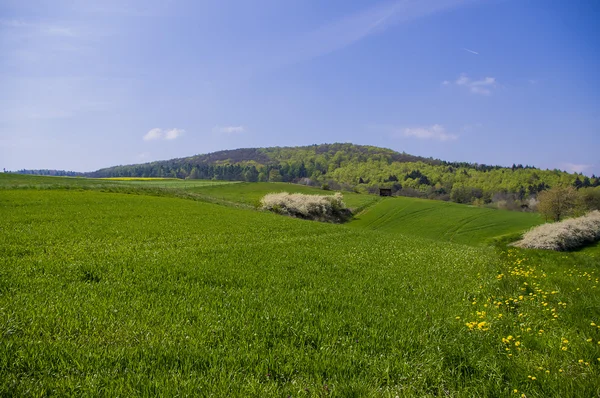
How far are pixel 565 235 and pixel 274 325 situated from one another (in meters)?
58.5

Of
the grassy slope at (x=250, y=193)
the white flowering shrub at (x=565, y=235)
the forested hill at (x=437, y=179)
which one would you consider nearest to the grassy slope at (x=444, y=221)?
the grassy slope at (x=250, y=193)

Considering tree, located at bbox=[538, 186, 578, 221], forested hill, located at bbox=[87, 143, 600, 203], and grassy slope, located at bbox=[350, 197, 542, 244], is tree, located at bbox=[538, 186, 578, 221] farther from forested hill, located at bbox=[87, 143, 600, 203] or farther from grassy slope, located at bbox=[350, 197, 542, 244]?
forested hill, located at bbox=[87, 143, 600, 203]

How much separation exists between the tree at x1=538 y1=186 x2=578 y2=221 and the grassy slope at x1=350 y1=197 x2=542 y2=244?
11.5ft

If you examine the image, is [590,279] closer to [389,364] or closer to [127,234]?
[389,364]

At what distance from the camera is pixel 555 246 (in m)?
49.2

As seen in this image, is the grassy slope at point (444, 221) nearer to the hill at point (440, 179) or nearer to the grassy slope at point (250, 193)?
the grassy slope at point (250, 193)

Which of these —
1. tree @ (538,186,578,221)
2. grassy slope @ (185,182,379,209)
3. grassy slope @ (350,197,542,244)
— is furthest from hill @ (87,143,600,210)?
tree @ (538,186,578,221)

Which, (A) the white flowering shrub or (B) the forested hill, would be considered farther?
(B) the forested hill

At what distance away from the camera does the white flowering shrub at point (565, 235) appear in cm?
5003

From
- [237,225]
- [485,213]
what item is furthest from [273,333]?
[485,213]

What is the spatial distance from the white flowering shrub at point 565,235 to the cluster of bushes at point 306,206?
3549cm

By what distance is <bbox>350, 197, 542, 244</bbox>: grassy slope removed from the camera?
2534 inches

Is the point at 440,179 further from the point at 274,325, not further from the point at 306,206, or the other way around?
the point at 274,325

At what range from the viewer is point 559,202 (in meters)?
65.6
